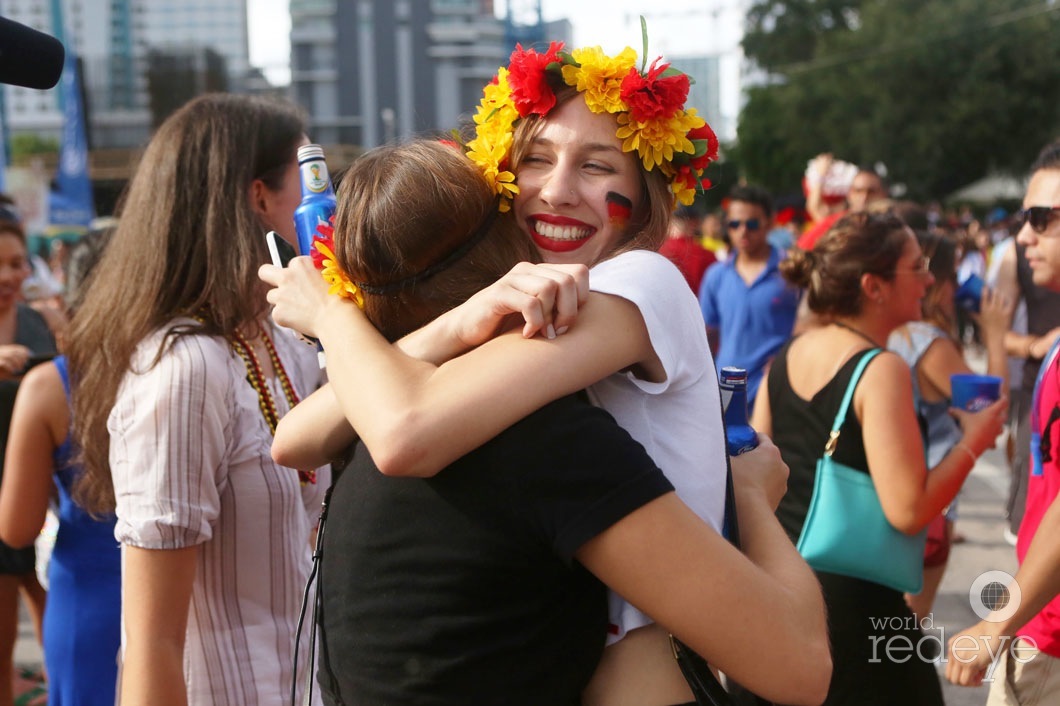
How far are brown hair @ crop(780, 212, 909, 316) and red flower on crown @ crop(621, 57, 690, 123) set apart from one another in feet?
5.24

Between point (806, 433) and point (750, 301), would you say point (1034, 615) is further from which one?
point (750, 301)

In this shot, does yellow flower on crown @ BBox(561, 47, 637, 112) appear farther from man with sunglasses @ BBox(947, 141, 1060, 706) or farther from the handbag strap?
the handbag strap

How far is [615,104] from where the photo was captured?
6.07 ft

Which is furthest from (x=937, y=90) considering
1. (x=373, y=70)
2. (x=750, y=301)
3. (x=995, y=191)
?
(x=373, y=70)

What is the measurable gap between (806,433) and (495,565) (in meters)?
2.13

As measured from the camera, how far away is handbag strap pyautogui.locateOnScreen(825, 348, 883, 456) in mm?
3113

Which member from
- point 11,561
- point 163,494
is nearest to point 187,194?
point 163,494

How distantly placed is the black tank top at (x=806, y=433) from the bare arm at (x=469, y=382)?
73.3 inches

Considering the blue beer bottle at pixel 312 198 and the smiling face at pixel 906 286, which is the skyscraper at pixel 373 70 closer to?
the smiling face at pixel 906 286

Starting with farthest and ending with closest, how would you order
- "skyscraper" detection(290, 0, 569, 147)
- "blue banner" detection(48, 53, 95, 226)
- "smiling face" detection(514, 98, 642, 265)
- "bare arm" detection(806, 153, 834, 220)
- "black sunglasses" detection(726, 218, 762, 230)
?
1. "skyscraper" detection(290, 0, 569, 147)
2. "blue banner" detection(48, 53, 95, 226)
3. "bare arm" detection(806, 153, 834, 220)
4. "black sunglasses" detection(726, 218, 762, 230)
5. "smiling face" detection(514, 98, 642, 265)

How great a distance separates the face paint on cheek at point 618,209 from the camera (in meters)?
1.84

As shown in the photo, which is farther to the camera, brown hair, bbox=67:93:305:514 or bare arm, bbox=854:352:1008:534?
bare arm, bbox=854:352:1008:534

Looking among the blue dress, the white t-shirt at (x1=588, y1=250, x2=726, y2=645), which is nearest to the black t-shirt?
the white t-shirt at (x1=588, y1=250, x2=726, y2=645)

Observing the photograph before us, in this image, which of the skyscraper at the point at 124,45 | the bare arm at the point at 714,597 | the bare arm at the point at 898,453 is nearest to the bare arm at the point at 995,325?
the bare arm at the point at 898,453
